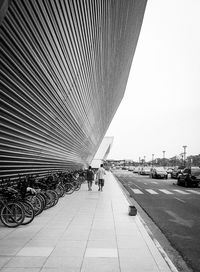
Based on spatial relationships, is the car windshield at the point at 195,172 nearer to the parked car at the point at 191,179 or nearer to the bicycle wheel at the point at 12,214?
the parked car at the point at 191,179

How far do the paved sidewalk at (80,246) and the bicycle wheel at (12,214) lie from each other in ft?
0.69

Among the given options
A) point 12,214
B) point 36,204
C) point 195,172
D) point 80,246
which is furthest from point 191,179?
point 80,246

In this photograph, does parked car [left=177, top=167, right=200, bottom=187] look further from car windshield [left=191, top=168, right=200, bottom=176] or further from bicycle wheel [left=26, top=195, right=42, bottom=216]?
bicycle wheel [left=26, top=195, right=42, bottom=216]

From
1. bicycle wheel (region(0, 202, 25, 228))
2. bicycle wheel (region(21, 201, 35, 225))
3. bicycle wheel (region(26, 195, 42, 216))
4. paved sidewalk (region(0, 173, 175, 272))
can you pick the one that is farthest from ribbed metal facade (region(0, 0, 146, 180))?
paved sidewalk (region(0, 173, 175, 272))

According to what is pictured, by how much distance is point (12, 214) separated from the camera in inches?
310

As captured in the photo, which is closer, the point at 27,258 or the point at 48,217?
the point at 27,258

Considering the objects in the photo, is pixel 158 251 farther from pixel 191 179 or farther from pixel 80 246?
pixel 191 179

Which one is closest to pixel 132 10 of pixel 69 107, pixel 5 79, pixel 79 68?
pixel 79 68

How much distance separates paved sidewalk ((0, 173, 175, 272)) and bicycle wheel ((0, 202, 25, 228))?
0.21 m

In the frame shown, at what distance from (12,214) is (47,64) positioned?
5.24 metres

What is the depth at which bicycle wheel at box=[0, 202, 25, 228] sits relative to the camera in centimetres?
778

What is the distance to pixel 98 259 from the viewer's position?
5.36 meters

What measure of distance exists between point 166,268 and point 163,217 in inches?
228

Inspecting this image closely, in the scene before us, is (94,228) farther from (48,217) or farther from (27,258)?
(27,258)
